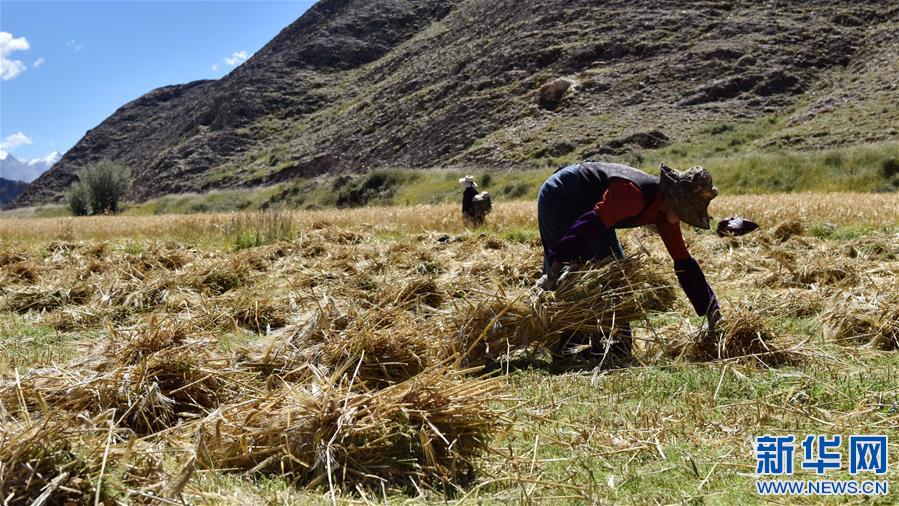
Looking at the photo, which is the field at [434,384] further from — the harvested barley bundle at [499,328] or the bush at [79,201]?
the bush at [79,201]

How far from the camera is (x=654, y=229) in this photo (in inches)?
184

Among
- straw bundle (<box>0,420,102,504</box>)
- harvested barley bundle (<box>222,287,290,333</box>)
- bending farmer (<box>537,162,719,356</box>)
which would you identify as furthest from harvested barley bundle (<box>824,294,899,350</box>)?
straw bundle (<box>0,420,102,504</box>)

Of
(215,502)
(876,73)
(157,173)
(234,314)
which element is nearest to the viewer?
(215,502)

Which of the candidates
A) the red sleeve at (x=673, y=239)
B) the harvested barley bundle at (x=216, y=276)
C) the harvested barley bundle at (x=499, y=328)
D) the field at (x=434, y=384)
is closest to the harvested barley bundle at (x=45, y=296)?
the field at (x=434, y=384)

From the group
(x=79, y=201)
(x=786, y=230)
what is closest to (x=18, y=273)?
(x=786, y=230)

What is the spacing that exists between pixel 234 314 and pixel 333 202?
34077 millimetres

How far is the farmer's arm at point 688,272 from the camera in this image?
4527 millimetres

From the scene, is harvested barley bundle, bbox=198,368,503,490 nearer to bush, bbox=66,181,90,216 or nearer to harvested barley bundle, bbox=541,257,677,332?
harvested barley bundle, bbox=541,257,677,332

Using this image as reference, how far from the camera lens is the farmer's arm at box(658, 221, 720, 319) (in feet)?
14.9

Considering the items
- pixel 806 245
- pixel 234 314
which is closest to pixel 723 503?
pixel 234 314

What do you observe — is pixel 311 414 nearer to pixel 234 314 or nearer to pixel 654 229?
pixel 654 229

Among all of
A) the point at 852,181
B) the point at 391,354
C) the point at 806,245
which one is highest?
the point at 391,354

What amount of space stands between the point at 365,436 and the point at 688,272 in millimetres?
2655

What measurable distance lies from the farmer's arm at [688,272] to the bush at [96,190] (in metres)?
55.1
